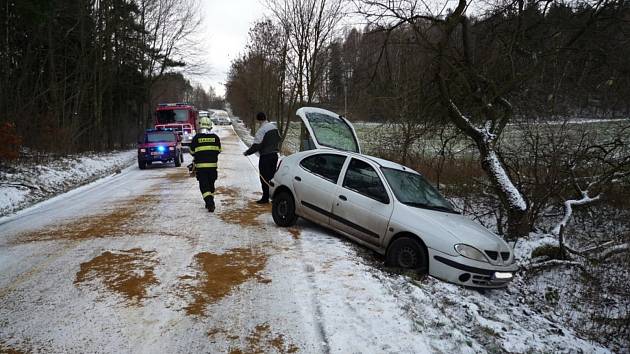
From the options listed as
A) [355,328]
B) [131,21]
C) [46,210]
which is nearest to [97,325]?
[355,328]

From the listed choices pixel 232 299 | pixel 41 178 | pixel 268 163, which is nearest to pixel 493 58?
pixel 268 163

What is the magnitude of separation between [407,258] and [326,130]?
350 cm

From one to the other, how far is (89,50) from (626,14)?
26995mm

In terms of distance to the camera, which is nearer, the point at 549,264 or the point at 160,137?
the point at 549,264

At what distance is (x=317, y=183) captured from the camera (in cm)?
733

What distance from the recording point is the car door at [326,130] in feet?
26.9

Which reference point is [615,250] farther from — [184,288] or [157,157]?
[157,157]

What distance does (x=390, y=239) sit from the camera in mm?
6109

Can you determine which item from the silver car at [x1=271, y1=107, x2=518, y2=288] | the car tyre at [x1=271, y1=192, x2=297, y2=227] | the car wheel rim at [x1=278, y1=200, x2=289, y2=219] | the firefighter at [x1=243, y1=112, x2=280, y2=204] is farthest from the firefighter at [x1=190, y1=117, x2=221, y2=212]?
the car wheel rim at [x1=278, y1=200, x2=289, y2=219]

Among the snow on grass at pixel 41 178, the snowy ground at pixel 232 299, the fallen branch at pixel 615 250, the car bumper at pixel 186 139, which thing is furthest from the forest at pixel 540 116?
the car bumper at pixel 186 139

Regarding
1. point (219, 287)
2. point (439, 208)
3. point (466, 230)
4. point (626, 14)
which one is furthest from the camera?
point (626, 14)

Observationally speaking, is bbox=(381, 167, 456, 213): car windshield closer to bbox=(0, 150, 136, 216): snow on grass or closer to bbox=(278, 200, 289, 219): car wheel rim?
bbox=(278, 200, 289, 219): car wheel rim

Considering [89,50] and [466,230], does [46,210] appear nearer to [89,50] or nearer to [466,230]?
[466,230]

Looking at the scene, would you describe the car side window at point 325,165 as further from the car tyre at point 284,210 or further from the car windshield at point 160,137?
the car windshield at point 160,137
